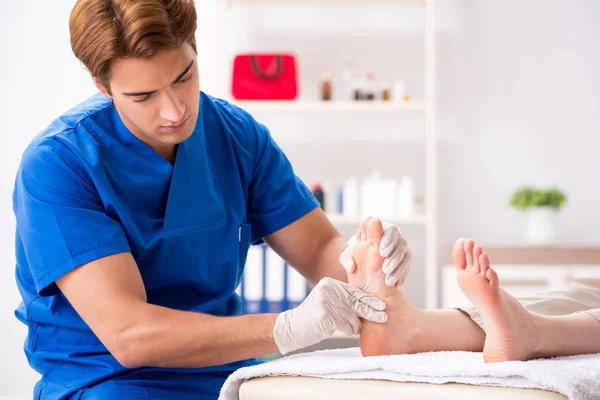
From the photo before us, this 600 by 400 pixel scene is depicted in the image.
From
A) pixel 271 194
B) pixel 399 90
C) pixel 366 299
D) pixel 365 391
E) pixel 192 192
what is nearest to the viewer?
pixel 365 391

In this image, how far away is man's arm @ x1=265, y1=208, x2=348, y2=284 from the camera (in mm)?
1543

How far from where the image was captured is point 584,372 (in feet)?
3.35

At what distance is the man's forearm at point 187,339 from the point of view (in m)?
1.15

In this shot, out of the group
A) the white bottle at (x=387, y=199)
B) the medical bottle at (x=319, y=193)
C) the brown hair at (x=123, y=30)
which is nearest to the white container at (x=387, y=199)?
the white bottle at (x=387, y=199)

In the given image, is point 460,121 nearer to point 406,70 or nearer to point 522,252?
point 406,70

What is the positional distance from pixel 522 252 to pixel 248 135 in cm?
165

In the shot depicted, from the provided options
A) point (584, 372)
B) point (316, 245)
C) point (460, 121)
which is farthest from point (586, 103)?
point (584, 372)

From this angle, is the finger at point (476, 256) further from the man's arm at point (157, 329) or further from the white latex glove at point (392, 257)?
the man's arm at point (157, 329)

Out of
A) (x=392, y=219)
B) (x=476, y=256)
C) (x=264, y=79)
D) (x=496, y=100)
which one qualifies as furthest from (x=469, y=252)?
(x=496, y=100)

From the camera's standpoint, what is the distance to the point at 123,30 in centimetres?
121

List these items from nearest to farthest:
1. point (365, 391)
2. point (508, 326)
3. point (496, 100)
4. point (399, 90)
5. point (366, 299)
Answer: point (365, 391) → point (508, 326) → point (366, 299) → point (399, 90) → point (496, 100)

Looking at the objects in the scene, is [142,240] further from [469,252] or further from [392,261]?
[469,252]

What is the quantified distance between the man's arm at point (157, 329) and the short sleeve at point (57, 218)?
0.16 feet

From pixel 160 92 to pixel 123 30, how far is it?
0.12 metres
